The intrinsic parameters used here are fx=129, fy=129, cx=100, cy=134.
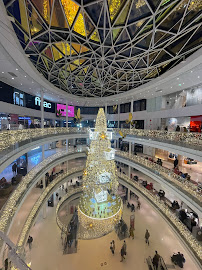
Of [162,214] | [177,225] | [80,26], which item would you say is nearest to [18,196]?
[177,225]

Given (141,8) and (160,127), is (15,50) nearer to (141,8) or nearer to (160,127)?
(141,8)

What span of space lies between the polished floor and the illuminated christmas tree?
147cm

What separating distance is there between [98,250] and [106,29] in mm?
20419

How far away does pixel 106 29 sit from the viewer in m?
12.0

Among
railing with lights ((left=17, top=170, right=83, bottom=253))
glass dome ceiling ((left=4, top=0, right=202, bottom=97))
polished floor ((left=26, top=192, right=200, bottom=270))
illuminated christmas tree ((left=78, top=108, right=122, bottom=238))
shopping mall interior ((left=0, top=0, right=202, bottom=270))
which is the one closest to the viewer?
railing with lights ((left=17, top=170, right=83, bottom=253))

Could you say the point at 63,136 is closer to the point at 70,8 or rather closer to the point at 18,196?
the point at 18,196

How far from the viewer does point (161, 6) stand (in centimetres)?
1026

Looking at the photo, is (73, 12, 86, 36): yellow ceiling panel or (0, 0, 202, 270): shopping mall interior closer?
(0, 0, 202, 270): shopping mall interior

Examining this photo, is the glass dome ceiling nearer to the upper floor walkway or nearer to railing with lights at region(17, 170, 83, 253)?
the upper floor walkway

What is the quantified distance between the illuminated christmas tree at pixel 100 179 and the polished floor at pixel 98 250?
1.47 m

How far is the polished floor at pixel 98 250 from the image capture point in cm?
1059

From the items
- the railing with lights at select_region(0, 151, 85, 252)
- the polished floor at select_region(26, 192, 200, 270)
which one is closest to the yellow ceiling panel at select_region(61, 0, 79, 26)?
the railing with lights at select_region(0, 151, 85, 252)

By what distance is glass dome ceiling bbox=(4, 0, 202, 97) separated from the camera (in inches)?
395

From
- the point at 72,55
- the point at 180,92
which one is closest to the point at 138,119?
the point at 180,92
